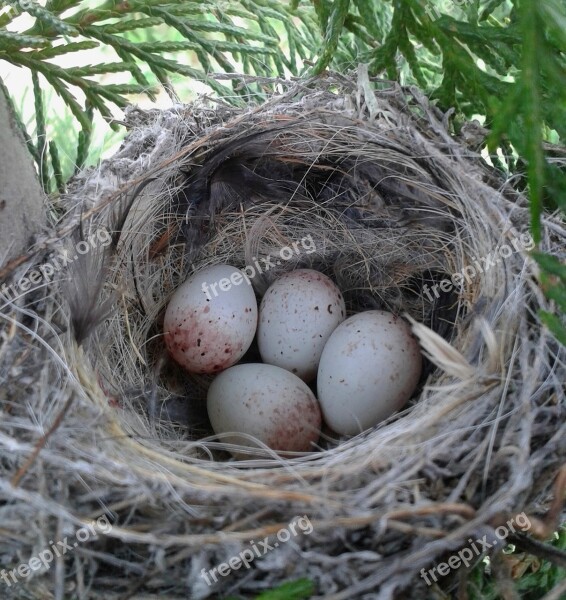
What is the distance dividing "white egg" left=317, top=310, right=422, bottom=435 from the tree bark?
0.62m

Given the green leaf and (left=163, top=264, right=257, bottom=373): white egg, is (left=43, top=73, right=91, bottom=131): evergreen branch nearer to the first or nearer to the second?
(left=163, top=264, right=257, bottom=373): white egg

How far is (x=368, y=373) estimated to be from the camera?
1.35m

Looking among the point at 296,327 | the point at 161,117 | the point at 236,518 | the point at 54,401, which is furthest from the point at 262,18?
the point at 236,518

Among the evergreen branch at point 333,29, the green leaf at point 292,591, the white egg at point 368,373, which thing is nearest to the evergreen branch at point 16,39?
the evergreen branch at point 333,29

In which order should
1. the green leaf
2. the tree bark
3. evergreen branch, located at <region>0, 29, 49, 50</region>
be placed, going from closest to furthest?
the green leaf < the tree bark < evergreen branch, located at <region>0, 29, 49, 50</region>

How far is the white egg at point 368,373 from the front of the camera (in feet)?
4.42

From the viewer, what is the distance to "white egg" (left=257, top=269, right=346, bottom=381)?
1513mm

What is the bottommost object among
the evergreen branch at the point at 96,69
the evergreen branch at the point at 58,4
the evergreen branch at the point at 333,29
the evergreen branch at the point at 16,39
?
the evergreen branch at the point at 333,29

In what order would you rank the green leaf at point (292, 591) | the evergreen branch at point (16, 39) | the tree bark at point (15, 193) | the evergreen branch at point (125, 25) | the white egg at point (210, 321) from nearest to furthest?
1. the green leaf at point (292, 591)
2. the tree bark at point (15, 193)
3. the evergreen branch at point (16, 39)
4. the white egg at point (210, 321)
5. the evergreen branch at point (125, 25)

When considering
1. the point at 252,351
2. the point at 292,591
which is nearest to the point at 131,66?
the point at 252,351

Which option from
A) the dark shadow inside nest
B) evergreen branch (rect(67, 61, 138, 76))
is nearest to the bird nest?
the dark shadow inside nest

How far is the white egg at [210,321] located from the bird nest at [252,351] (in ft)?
0.19

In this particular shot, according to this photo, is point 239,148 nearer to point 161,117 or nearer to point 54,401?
point 161,117

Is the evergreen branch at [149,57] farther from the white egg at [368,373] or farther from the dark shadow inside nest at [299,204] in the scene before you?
the white egg at [368,373]
